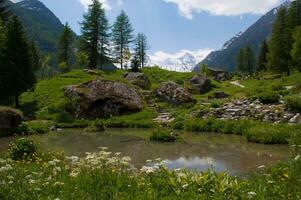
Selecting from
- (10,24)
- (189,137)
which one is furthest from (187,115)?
(10,24)

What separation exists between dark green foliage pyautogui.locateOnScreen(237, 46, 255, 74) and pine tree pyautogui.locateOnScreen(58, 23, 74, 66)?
209 feet

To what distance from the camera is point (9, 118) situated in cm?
2745

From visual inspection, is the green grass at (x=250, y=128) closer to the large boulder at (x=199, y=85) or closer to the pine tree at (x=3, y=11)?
the large boulder at (x=199, y=85)

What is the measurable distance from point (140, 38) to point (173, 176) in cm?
10093

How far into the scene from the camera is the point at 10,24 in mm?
44188

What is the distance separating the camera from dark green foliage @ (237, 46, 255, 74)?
13362 centimetres

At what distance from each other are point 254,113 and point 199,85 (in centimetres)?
2299

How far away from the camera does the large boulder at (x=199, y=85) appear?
51.6 meters

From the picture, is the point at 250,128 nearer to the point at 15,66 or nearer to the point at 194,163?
the point at 194,163

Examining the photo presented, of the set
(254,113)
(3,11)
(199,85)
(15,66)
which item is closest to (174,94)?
(199,85)

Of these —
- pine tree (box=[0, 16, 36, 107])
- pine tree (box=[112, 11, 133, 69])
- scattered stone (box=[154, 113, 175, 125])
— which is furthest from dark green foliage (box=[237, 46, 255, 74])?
scattered stone (box=[154, 113, 175, 125])

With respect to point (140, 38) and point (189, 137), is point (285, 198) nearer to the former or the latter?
point (189, 137)

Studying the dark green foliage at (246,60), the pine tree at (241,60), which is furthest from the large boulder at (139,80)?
the pine tree at (241,60)

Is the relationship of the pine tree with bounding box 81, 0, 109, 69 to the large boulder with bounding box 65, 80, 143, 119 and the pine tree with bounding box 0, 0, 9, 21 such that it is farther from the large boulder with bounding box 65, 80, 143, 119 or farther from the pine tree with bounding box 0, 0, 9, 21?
the large boulder with bounding box 65, 80, 143, 119
